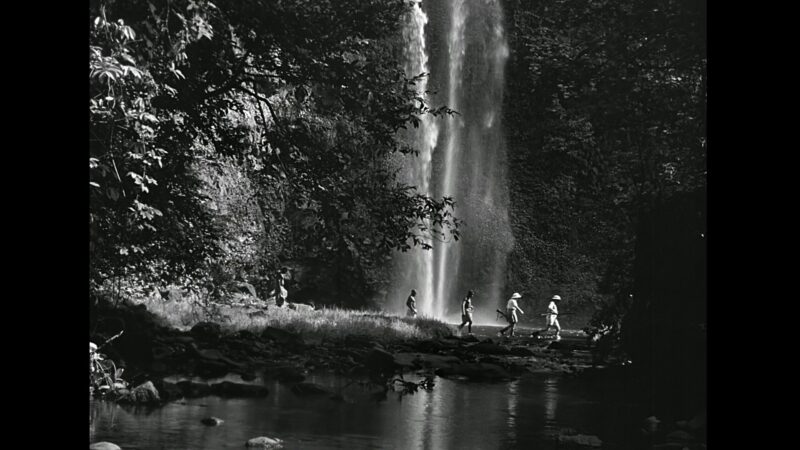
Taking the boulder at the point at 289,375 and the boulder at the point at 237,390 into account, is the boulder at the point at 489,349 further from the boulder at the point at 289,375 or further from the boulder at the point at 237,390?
the boulder at the point at 237,390

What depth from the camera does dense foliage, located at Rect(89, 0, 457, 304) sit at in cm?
660

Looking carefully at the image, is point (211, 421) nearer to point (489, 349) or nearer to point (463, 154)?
point (489, 349)

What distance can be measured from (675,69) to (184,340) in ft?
22.8

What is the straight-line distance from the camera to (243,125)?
356 inches

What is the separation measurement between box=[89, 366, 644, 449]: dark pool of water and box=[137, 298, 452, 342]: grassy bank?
4.96 m

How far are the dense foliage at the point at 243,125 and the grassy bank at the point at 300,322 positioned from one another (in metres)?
4.32

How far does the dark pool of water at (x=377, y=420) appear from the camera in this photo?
642 cm

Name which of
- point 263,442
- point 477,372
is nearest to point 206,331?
point 477,372

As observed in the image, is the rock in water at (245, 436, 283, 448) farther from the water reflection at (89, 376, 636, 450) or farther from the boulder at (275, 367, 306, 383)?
the boulder at (275, 367, 306, 383)

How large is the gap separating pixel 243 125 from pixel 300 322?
6.87 meters

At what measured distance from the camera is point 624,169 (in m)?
8.84

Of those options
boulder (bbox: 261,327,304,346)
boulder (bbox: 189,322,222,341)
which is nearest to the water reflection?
boulder (bbox: 189,322,222,341)
